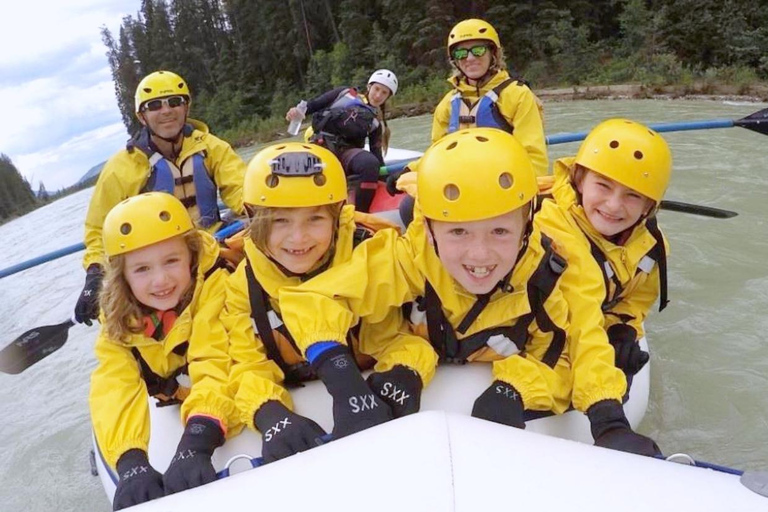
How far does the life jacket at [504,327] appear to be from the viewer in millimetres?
1959

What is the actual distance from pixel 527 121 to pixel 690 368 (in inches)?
70.8

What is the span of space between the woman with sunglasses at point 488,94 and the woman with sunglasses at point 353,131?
2.14 feet

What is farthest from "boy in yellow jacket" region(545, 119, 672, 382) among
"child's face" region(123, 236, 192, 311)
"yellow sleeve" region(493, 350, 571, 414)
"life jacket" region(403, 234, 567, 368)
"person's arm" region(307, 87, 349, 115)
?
"person's arm" region(307, 87, 349, 115)

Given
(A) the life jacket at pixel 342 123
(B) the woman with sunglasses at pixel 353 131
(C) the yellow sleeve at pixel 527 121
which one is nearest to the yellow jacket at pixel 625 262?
(C) the yellow sleeve at pixel 527 121

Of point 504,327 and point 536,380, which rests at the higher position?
point 504,327

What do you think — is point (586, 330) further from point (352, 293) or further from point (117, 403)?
point (117, 403)

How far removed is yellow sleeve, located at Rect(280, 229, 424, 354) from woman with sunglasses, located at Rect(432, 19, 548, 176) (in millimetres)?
2134

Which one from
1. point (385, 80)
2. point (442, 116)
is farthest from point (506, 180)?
point (385, 80)

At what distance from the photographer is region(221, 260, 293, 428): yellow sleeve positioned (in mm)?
1852

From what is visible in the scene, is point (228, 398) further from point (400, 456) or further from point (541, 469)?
point (541, 469)

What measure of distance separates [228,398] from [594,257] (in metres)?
1.45

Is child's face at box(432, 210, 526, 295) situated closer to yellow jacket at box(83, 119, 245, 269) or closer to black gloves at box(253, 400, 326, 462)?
black gloves at box(253, 400, 326, 462)

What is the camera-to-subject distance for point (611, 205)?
228cm

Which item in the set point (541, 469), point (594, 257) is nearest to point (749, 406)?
point (594, 257)
